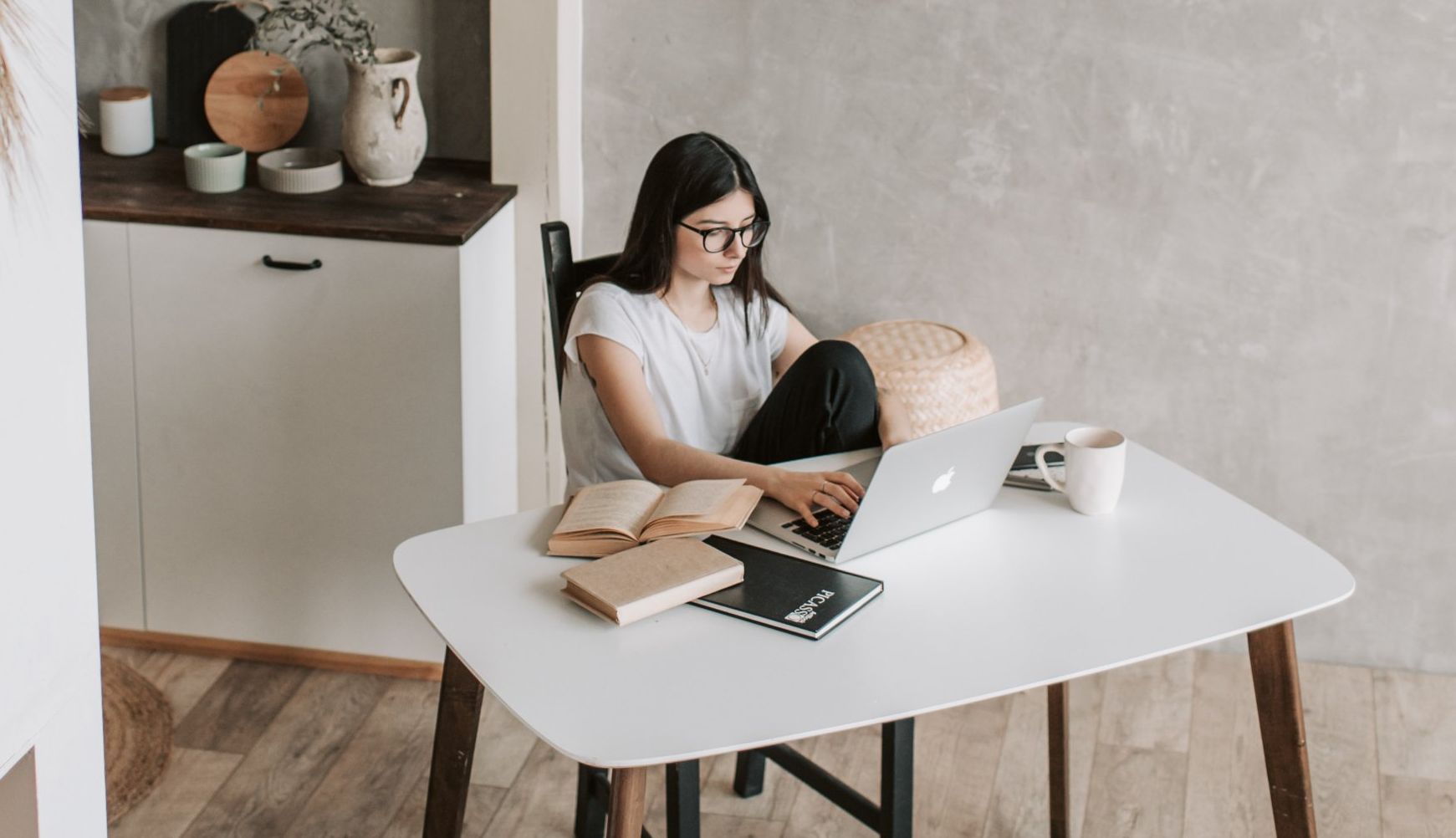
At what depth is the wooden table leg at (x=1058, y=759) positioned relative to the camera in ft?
7.79

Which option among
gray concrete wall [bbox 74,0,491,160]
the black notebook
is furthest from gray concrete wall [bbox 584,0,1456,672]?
the black notebook

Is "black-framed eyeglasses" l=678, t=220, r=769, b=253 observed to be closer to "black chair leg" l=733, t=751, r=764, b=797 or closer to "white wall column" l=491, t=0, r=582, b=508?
"white wall column" l=491, t=0, r=582, b=508

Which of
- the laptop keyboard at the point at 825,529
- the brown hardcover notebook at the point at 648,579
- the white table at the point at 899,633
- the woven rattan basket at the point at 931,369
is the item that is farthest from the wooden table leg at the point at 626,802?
the woven rattan basket at the point at 931,369

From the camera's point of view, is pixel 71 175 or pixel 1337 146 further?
pixel 1337 146

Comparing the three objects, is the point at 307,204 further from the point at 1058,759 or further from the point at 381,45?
the point at 1058,759

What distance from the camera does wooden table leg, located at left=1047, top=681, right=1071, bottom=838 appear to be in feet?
7.79

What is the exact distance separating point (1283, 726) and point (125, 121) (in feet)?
7.86

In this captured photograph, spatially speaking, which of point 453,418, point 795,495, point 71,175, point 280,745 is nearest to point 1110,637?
point 795,495

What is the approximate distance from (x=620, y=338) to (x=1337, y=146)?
Answer: 4.71 feet

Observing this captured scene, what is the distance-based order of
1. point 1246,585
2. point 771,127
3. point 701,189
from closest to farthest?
1. point 1246,585
2. point 701,189
3. point 771,127

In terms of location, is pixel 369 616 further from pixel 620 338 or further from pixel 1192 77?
pixel 1192 77

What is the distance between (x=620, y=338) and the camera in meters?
2.32

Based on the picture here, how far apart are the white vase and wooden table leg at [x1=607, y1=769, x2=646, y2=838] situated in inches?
65.3

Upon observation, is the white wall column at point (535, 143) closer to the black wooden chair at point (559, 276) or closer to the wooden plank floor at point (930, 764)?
the black wooden chair at point (559, 276)
